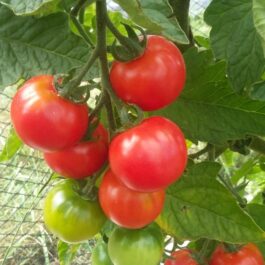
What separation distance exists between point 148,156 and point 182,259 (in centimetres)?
34

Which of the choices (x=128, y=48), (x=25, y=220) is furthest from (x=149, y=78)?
(x=25, y=220)

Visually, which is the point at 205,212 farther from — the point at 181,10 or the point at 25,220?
the point at 25,220

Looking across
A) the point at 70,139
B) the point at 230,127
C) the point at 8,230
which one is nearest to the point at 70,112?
the point at 70,139

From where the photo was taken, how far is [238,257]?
2.61 ft

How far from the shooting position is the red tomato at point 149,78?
526 mm

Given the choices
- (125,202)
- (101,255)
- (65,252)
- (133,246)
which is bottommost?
(65,252)

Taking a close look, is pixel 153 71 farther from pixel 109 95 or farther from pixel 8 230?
pixel 8 230

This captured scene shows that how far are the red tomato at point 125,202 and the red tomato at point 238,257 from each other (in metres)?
0.25

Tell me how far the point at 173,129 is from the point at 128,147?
0.15 feet

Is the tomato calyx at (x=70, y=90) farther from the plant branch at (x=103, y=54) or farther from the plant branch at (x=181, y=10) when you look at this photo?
the plant branch at (x=181, y=10)

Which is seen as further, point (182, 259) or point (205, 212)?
point (182, 259)

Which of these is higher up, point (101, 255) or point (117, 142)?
point (117, 142)

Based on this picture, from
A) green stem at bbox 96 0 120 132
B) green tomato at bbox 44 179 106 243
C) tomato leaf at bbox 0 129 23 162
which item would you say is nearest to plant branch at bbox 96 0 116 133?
green stem at bbox 96 0 120 132

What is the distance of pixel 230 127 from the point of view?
2.19 ft
